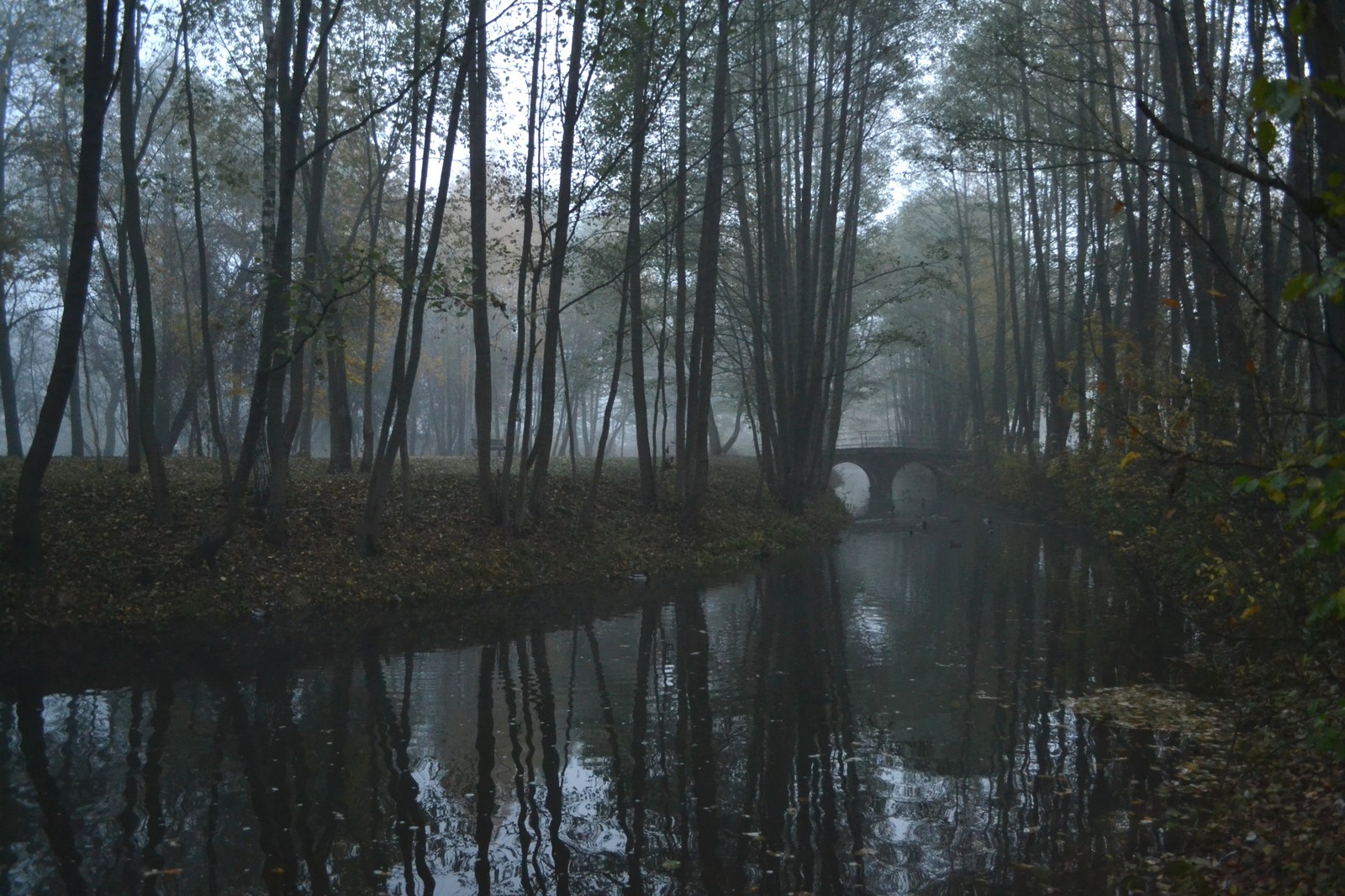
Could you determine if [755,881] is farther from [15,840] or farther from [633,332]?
[633,332]

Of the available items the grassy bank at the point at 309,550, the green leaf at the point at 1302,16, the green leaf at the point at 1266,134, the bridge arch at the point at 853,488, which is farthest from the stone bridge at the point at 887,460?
the green leaf at the point at 1302,16

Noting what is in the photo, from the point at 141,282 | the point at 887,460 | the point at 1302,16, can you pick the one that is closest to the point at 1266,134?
the point at 1302,16

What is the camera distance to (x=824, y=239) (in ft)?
74.1

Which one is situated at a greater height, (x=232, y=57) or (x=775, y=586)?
(x=232, y=57)

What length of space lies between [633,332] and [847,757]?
39.7ft

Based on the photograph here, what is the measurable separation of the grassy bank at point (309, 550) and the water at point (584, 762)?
104cm

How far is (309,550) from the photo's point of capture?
13.5 metres

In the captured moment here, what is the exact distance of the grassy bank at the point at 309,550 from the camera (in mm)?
11258

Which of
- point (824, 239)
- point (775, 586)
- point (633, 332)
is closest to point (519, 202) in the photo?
point (633, 332)

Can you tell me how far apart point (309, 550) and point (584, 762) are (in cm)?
812

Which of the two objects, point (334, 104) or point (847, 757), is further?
point (334, 104)

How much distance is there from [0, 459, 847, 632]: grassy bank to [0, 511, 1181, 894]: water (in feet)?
3.42

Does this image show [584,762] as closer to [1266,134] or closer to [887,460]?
[1266,134]

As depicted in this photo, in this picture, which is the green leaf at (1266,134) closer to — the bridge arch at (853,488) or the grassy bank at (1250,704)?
the grassy bank at (1250,704)
